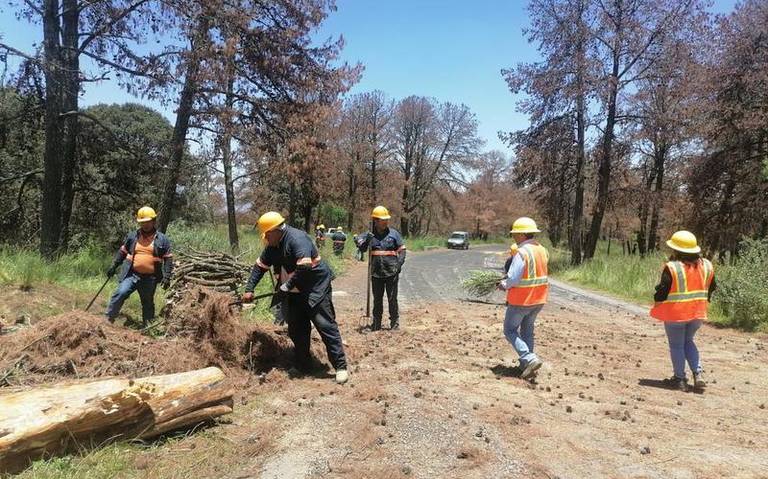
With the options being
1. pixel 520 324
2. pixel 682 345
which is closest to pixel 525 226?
pixel 520 324

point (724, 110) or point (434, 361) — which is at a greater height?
point (724, 110)

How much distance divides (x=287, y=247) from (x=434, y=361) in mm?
2425

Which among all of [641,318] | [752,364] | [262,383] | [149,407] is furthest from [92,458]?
[641,318]

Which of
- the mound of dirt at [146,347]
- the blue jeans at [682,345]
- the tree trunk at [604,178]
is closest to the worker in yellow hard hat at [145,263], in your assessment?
the mound of dirt at [146,347]

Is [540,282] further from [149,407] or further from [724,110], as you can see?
[724,110]

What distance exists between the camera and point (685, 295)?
593 cm

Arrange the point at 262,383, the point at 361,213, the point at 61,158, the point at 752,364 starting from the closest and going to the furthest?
the point at 262,383
the point at 752,364
the point at 61,158
the point at 361,213

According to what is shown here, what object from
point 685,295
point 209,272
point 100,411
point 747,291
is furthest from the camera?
point 747,291

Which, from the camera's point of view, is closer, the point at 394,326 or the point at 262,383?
Answer: the point at 262,383

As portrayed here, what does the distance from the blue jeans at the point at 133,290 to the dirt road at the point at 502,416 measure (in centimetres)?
258

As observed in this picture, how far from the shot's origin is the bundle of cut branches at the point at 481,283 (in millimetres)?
13211

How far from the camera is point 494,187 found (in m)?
75.6

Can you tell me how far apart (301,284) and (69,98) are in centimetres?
858

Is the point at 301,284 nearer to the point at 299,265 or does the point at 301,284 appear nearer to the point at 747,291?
the point at 299,265
